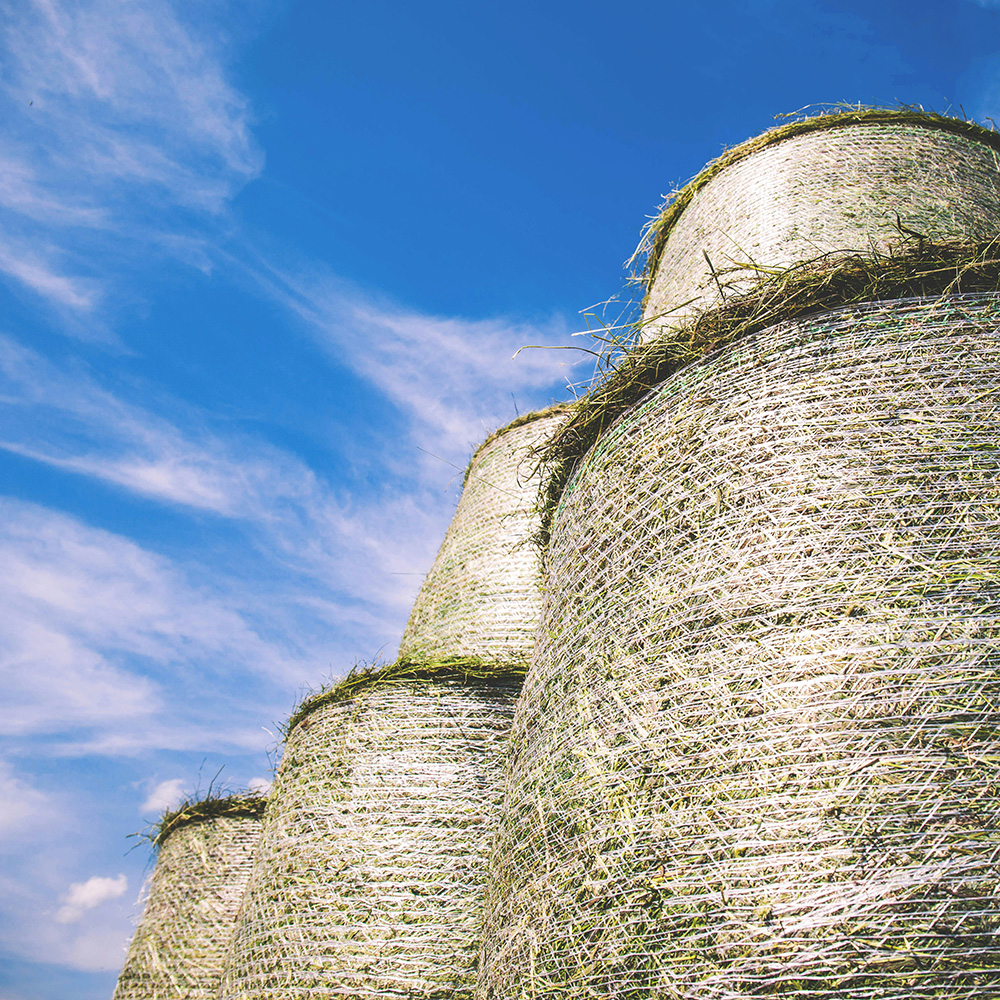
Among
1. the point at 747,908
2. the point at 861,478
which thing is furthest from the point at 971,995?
the point at 861,478

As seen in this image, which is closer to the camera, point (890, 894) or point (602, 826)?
point (890, 894)

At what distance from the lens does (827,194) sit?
2.75 metres

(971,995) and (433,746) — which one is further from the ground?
(433,746)

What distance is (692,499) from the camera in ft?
5.80

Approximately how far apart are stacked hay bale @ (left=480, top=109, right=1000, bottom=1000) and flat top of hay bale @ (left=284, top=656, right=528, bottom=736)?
2.56 ft

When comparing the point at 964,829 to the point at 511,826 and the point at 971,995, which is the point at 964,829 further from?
the point at 511,826

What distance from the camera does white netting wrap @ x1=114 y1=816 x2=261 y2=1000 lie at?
3.62 m

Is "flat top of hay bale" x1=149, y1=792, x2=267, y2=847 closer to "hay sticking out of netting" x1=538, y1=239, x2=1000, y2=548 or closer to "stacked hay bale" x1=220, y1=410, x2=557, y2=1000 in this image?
"stacked hay bale" x1=220, y1=410, x2=557, y2=1000

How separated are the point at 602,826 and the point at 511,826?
0.38 metres

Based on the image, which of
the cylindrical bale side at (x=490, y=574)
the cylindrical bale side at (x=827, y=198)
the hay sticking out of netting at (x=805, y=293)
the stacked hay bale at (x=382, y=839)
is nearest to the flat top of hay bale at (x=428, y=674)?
the stacked hay bale at (x=382, y=839)

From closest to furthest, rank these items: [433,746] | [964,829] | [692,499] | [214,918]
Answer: [964,829], [692,499], [433,746], [214,918]

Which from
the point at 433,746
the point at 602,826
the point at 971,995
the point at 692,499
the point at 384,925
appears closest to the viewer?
the point at 971,995

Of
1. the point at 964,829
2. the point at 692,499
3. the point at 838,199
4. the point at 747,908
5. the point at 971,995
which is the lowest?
the point at 971,995

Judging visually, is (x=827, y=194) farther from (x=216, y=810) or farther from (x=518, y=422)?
(x=216, y=810)
